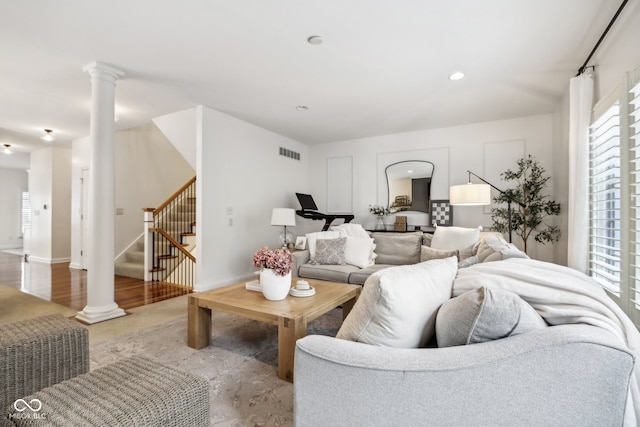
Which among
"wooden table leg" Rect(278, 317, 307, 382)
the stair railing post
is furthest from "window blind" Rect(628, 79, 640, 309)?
the stair railing post

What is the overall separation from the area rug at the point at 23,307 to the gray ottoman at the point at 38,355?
1978mm

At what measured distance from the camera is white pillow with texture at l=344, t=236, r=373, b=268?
397 cm

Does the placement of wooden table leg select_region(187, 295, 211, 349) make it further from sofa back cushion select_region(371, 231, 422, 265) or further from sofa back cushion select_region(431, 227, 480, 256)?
sofa back cushion select_region(431, 227, 480, 256)

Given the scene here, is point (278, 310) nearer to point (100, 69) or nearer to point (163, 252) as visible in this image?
point (100, 69)

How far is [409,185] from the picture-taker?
18.4ft

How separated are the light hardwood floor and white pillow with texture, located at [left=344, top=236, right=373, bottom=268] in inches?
95.0

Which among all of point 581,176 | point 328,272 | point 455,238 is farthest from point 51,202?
point 581,176

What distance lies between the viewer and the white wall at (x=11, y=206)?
9398 millimetres

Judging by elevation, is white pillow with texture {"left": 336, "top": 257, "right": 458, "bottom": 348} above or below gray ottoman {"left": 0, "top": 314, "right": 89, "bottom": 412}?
above

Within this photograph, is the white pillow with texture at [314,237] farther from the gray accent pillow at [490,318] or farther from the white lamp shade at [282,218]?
the gray accent pillow at [490,318]

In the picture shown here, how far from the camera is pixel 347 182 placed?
625 cm

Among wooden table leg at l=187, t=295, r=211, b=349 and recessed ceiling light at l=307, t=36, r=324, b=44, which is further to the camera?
recessed ceiling light at l=307, t=36, r=324, b=44

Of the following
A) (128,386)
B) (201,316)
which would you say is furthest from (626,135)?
(201,316)

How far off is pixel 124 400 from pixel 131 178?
635cm
